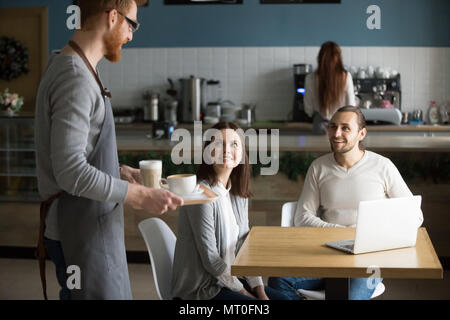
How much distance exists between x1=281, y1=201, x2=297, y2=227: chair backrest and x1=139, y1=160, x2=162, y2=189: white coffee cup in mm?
1204

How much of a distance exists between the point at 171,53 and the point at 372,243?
17.0 ft

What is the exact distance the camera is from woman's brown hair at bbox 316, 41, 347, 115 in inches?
201

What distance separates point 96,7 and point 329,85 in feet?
11.9

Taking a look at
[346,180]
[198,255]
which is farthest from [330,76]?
[198,255]

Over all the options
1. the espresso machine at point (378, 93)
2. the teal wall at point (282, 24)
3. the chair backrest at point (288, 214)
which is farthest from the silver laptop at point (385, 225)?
the teal wall at point (282, 24)

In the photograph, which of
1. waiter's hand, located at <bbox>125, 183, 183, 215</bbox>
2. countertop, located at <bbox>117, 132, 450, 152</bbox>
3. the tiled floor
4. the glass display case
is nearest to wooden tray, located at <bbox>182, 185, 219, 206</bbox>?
waiter's hand, located at <bbox>125, 183, 183, 215</bbox>

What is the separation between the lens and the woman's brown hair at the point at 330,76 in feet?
16.7

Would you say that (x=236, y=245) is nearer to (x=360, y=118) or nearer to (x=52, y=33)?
(x=360, y=118)

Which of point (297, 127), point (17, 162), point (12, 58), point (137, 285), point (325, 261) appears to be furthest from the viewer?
point (12, 58)

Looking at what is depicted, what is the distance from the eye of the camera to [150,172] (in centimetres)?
206

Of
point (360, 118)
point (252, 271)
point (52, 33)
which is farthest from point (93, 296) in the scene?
point (52, 33)

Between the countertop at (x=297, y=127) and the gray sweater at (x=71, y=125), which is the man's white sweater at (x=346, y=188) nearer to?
the gray sweater at (x=71, y=125)

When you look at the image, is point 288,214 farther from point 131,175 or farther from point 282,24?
point 282,24
